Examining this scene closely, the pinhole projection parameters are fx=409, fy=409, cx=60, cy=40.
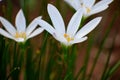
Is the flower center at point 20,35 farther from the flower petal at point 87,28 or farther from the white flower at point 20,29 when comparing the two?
the flower petal at point 87,28

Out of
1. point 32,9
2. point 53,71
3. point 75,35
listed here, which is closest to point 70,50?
point 75,35

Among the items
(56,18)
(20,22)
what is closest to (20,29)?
(20,22)

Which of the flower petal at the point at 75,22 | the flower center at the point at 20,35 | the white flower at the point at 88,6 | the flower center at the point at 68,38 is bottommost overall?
the flower center at the point at 68,38

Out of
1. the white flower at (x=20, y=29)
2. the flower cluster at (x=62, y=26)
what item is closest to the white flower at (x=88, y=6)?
the flower cluster at (x=62, y=26)

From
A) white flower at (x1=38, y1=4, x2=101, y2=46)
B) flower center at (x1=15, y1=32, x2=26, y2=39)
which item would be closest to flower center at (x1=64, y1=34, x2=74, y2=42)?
white flower at (x1=38, y1=4, x2=101, y2=46)

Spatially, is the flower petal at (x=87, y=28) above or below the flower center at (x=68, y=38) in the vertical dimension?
above

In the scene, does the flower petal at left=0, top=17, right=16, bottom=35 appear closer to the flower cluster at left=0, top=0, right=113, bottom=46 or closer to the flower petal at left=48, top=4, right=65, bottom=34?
the flower cluster at left=0, top=0, right=113, bottom=46

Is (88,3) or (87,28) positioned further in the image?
(88,3)

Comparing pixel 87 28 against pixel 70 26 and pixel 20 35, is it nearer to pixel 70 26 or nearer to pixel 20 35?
pixel 70 26
